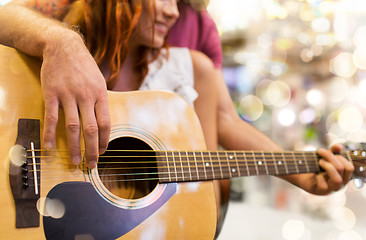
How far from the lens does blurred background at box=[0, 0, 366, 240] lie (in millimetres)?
1257

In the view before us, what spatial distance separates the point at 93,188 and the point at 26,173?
0.09 metres

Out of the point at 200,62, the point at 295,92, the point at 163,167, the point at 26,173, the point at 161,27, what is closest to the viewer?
the point at 26,173

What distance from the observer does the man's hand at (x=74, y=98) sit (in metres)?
0.44

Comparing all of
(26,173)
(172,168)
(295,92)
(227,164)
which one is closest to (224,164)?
(227,164)

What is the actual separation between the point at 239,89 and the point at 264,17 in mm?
327

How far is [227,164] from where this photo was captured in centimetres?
63

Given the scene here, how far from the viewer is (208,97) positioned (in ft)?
2.57

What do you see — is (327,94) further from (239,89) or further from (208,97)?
(208,97)

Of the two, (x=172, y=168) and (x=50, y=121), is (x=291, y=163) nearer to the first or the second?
(x=172, y=168)

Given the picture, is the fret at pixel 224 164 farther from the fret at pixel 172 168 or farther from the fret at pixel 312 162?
the fret at pixel 312 162

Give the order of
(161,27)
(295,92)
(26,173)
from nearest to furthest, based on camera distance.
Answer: (26,173), (161,27), (295,92)

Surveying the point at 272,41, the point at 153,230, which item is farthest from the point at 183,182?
the point at 272,41

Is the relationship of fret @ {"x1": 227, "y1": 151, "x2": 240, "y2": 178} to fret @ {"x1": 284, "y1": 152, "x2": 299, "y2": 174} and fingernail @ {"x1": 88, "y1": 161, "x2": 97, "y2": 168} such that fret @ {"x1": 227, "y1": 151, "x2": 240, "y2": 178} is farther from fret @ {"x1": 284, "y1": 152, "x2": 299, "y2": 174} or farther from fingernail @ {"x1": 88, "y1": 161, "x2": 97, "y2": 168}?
fingernail @ {"x1": 88, "y1": 161, "x2": 97, "y2": 168}

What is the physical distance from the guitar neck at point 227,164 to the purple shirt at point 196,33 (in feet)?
0.91
